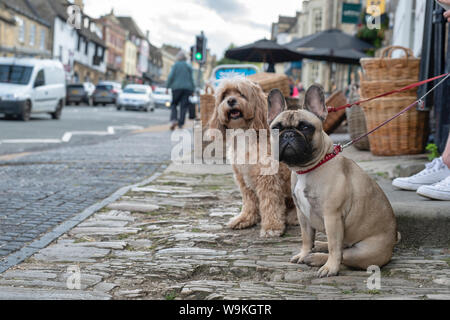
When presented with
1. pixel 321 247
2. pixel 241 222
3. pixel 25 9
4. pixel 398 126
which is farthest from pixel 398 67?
pixel 25 9

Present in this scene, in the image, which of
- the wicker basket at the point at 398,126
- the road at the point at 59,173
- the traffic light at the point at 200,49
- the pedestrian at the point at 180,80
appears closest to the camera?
the road at the point at 59,173

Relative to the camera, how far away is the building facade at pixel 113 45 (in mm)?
77106

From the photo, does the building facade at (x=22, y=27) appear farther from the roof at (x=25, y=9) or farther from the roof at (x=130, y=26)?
the roof at (x=130, y=26)

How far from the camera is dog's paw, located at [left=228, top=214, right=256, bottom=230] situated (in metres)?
4.50

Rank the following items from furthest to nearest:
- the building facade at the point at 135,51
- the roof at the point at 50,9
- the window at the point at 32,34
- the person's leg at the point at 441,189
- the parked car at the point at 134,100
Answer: the building facade at the point at 135,51
the roof at the point at 50,9
the window at the point at 32,34
the parked car at the point at 134,100
the person's leg at the point at 441,189

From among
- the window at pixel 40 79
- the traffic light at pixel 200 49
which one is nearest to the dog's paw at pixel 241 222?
the traffic light at pixel 200 49

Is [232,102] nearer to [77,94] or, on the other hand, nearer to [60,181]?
[60,181]

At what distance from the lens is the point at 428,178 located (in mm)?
4516

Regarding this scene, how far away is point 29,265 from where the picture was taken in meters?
3.44

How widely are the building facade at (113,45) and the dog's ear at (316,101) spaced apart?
7554cm

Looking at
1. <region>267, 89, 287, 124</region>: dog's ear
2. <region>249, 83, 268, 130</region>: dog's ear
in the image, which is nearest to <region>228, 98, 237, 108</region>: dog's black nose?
<region>249, 83, 268, 130</region>: dog's ear

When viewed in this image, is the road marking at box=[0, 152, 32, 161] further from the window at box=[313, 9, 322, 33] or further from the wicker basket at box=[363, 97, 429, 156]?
Answer: the window at box=[313, 9, 322, 33]

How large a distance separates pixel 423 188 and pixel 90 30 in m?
69.8

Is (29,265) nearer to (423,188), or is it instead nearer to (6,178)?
(423,188)
